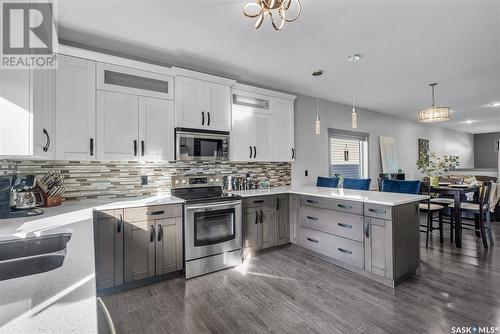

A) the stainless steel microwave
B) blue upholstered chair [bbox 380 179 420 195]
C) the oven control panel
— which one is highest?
the stainless steel microwave

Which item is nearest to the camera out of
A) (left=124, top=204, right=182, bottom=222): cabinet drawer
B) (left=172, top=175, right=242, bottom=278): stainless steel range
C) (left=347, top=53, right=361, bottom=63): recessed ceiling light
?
(left=124, top=204, right=182, bottom=222): cabinet drawer

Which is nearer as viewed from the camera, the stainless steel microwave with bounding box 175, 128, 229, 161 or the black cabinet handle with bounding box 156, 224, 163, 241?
the black cabinet handle with bounding box 156, 224, 163, 241

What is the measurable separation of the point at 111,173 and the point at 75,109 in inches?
30.9

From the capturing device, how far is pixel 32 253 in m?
1.38

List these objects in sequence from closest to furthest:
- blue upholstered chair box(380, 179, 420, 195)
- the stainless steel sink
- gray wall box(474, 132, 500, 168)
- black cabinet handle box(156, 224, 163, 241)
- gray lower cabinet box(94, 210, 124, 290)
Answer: the stainless steel sink
gray lower cabinet box(94, 210, 124, 290)
black cabinet handle box(156, 224, 163, 241)
blue upholstered chair box(380, 179, 420, 195)
gray wall box(474, 132, 500, 168)

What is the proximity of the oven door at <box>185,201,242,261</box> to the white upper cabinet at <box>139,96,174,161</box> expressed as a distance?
30.6 inches

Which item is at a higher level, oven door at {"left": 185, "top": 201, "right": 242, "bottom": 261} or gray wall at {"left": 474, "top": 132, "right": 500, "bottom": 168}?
gray wall at {"left": 474, "top": 132, "right": 500, "bottom": 168}

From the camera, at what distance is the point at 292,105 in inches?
160

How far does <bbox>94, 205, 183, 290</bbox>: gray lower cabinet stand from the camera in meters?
2.27

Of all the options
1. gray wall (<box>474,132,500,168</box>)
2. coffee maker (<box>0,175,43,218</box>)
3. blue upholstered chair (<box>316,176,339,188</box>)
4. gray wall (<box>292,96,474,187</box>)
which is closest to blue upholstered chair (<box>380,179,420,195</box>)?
blue upholstered chair (<box>316,176,339,188</box>)

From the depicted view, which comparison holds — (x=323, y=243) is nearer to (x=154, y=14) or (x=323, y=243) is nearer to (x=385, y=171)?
(x=154, y=14)

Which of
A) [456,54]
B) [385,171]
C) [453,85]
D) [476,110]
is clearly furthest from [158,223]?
[476,110]

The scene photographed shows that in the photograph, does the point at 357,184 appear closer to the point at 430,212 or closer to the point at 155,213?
the point at 430,212

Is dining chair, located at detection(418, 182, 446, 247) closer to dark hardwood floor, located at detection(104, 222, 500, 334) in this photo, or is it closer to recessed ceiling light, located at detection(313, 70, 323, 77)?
dark hardwood floor, located at detection(104, 222, 500, 334)
